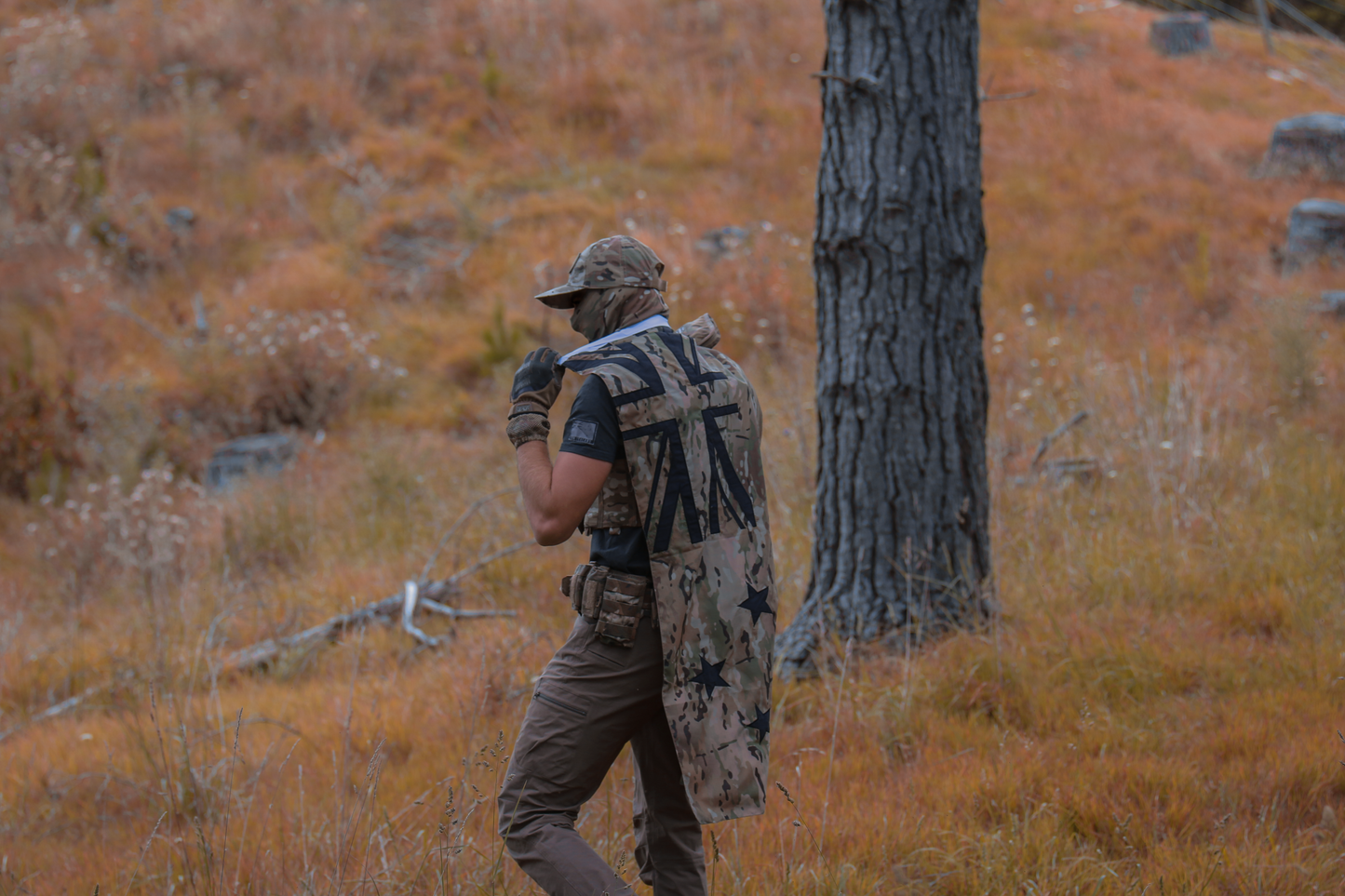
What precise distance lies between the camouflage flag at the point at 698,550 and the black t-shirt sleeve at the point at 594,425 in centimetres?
2

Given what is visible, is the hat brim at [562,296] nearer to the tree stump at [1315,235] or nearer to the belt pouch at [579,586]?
the belt pouch at [579,586]

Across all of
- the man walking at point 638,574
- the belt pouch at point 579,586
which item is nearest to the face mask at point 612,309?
the man walking at point 638,574

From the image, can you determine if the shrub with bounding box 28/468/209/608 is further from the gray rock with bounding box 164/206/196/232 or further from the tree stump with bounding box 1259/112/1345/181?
the tree stump with bounding box 1259/112/1345/181

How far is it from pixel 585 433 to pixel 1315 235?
9095 mm

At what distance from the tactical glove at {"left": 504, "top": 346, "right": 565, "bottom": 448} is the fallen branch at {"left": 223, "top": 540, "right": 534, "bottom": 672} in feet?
8.40

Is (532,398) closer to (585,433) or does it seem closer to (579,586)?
(585,433)

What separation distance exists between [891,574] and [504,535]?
2603 mm

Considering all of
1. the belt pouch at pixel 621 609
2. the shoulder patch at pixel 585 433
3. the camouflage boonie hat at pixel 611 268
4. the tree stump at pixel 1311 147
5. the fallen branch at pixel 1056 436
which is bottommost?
the fallen branch at pixel 1056 436

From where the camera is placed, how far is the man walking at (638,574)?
6.82ft

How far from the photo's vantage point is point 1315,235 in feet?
28.0

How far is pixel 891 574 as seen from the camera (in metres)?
3.72

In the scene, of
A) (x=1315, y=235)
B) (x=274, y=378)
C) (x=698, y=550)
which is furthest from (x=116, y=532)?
(x=1315, y=235)

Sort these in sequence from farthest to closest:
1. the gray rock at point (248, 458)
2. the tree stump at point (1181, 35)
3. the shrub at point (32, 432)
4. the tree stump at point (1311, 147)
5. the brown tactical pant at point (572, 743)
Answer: the tree stump at point (1181, 35) → the tree stump at point (1311, 147) → the shrub at point (32, 432) → the gray rock at point (248, 458) → the brown tactical pant at point (572, 743)

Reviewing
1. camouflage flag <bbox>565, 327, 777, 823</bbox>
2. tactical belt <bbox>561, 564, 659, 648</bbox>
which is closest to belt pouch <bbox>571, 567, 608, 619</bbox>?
tactical belt <bbox>561, 564, 659, 648</bbox>
